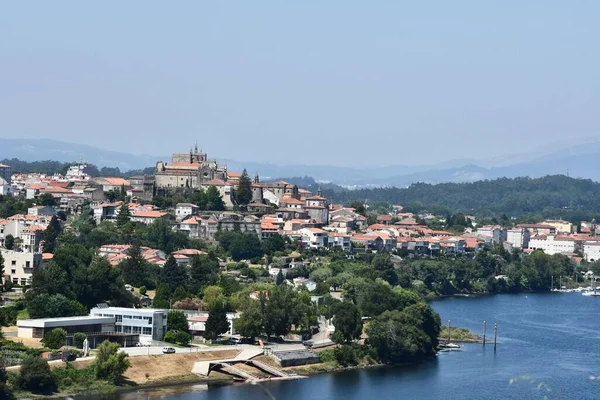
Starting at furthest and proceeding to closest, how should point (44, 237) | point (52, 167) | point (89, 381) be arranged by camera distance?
1. point (52, 167)
2. point (44, 237)
3. point (89, 381)

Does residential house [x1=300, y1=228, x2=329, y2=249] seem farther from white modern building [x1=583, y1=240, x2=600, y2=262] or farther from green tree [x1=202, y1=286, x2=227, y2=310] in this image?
white modern building [x1=583, y1=240, x2=600, y2=262]

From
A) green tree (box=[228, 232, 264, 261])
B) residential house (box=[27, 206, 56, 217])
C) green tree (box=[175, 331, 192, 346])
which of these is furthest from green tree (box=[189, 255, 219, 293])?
residential house (box=[27, 206, 56, 217])

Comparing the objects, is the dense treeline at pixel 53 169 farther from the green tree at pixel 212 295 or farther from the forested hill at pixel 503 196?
the green tree at pixel 212 295

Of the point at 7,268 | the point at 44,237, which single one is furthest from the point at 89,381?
the point at 44,237

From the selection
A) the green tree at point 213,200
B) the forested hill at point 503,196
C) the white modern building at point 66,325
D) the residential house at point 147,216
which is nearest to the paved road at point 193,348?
the white modern building at point 66,325

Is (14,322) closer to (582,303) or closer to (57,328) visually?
(57,328)

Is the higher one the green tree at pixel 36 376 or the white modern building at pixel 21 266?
the white modern building at pixel 21 266
